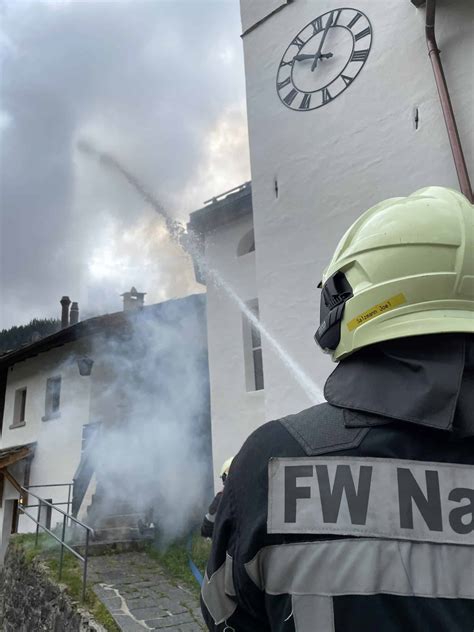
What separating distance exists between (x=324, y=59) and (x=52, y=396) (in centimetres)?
1040

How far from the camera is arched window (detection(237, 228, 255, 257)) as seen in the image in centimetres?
946

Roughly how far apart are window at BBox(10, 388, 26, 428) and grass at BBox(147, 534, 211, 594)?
296 inches

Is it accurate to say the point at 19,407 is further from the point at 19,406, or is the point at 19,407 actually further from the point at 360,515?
the point at 360,515

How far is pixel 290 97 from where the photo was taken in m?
7.16

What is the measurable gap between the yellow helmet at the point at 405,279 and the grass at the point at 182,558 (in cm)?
677

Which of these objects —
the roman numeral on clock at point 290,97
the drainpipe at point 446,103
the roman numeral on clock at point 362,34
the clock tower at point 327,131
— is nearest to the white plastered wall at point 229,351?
the clock tower at point 327,131

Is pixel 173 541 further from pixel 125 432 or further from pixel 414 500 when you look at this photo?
pixel 414 500

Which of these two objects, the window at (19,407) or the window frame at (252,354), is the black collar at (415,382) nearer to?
the window frame at (252,354)

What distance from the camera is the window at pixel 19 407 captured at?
586 inches

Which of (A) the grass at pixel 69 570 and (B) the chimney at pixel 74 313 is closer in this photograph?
(A) the grass at pixel 69 570

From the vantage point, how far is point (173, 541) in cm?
909

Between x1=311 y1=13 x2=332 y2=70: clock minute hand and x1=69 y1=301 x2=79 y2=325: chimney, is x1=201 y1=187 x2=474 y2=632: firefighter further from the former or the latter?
x1=69 y1=301 x2=79 y2=325: chimney

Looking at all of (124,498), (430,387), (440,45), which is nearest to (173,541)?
(124,498)

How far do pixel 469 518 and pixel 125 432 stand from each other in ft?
34.7
